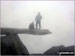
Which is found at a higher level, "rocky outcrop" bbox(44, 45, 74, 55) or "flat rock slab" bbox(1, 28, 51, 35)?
"flat rock slab" bbox(1, 28, 51, 35)

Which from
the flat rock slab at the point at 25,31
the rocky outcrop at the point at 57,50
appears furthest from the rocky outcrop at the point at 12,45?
the rocky outcrop at the point at 57,50

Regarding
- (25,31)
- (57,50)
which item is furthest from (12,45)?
(57,50)

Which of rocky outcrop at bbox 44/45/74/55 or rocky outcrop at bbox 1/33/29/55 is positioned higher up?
rocky outcrop at bbox 1/33/29/55

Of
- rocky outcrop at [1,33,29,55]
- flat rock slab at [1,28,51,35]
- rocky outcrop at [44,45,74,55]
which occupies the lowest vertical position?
rocky outcrop at [44,45,74,55]

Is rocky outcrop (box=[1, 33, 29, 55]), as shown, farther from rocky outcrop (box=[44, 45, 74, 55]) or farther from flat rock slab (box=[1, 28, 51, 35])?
rocky outcrop (box=[44, 45, 74, 55])

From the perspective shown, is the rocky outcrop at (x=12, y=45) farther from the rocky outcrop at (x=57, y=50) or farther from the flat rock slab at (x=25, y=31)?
the rocky outcrop at (x=57, y=50)

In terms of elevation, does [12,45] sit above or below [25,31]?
below

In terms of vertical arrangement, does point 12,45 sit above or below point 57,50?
above

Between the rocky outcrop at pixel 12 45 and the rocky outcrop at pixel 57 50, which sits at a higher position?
the rocky outcrop at pixel 12 45

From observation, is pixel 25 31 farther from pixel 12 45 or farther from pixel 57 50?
pixel 57 50

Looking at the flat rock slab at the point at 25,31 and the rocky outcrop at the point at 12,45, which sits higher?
the flat rock slab at the point at 25,31

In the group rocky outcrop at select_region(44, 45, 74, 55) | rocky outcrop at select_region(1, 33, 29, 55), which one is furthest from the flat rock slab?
rocky outcrop at select_region(44, 45, 74, 55)

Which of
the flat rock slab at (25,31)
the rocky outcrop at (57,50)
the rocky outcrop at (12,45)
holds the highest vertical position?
the flat rock slab at (25,31)

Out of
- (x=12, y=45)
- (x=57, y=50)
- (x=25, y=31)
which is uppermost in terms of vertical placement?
(x=25, y=31)
